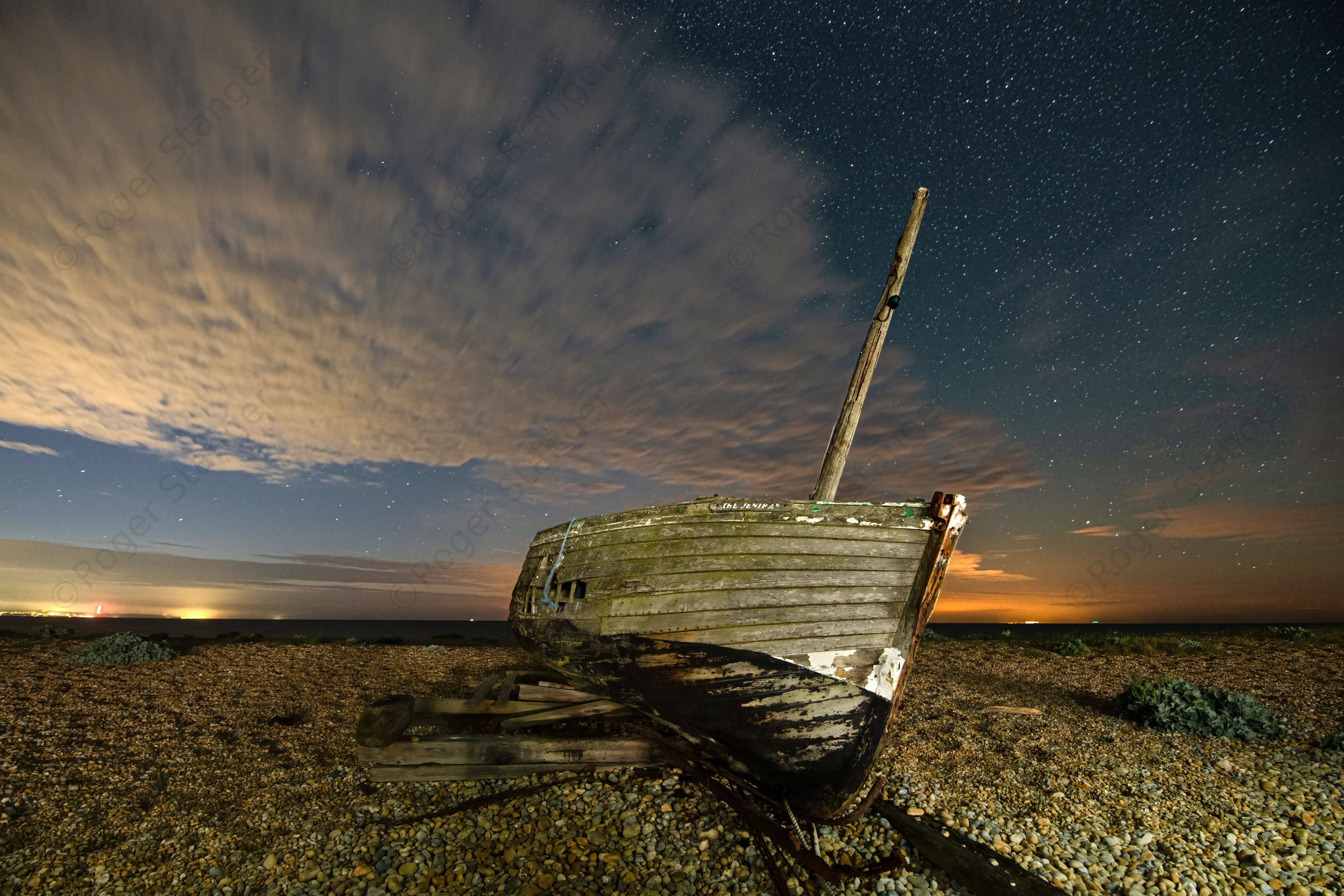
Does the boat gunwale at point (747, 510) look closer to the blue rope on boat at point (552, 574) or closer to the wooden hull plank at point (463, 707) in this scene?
the blue rope on boat at point (552, 574)

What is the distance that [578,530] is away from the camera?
638 cm

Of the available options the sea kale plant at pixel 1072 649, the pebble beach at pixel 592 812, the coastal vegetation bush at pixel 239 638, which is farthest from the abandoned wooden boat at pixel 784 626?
the coastal vegetation bush at pixel 239 638

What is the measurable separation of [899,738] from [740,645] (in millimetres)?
4342

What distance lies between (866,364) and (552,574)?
4888 millimetres

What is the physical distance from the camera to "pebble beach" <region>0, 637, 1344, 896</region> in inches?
166

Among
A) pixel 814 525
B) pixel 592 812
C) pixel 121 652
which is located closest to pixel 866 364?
pixel 814 525

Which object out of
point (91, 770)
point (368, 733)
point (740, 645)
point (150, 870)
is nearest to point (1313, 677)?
point (740, 645)

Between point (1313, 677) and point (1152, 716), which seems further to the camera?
point (1313, 677)

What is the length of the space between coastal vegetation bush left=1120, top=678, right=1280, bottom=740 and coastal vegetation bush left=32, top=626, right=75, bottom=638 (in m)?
26.3

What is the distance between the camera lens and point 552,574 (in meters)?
6.46

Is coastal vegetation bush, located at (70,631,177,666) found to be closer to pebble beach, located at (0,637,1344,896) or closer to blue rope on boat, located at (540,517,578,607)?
pebble beach, located at (0,637,1344,896)

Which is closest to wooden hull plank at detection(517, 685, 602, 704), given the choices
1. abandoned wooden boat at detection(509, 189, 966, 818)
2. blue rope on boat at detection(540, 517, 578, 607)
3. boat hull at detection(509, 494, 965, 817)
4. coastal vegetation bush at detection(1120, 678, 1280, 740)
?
blue rope on boat at detection(540, 517, 578, 607)

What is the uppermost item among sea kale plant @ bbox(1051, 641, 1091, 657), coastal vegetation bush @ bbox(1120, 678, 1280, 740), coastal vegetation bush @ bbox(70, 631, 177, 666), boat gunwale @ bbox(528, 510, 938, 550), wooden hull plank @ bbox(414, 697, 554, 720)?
boat gunwale @ bbox(528, 510, 938, 550)

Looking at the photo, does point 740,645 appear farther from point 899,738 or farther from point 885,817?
point 899,738
